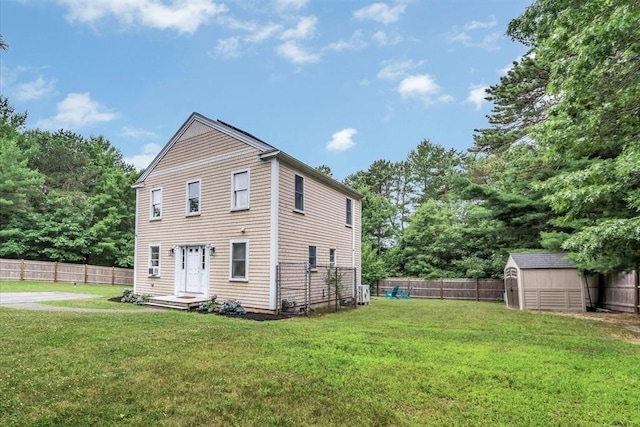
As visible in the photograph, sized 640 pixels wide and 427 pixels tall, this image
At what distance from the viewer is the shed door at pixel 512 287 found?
14219 millimetres

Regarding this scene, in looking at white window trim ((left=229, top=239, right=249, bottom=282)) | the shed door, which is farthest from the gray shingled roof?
white window trim ((left=229, top=239, right=249, bottom=282))

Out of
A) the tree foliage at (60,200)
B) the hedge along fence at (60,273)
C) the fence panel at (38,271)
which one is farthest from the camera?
the tree foliage at (60,200)

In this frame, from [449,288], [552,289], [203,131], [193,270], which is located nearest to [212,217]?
[193,270]

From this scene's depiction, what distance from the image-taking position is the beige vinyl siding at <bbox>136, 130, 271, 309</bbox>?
11547 mm

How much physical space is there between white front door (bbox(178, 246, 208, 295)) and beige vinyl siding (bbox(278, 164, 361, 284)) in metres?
3.20

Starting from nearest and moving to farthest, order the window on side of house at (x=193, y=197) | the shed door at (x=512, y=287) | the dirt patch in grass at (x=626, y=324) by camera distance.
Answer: the dirt patch in grass at (x=626, y=324) → the window on side of house at (x=193, y=197) → the shed door at (x=512, y=287)

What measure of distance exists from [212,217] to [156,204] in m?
3.55

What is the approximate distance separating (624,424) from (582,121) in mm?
5522

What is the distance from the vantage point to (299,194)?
1274 cm

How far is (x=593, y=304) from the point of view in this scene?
14.3 m

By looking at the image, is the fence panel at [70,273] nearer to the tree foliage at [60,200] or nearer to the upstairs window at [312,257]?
the tree foliage at [60,200]

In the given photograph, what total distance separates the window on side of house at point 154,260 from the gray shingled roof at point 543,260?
45.6 feet

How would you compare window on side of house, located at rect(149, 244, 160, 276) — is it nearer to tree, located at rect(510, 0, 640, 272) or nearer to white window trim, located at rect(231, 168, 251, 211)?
white window trim, located at rect(231, 168, 251, 211)

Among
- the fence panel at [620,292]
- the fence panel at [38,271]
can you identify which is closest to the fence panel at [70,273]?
the fence panel at [38,271]
